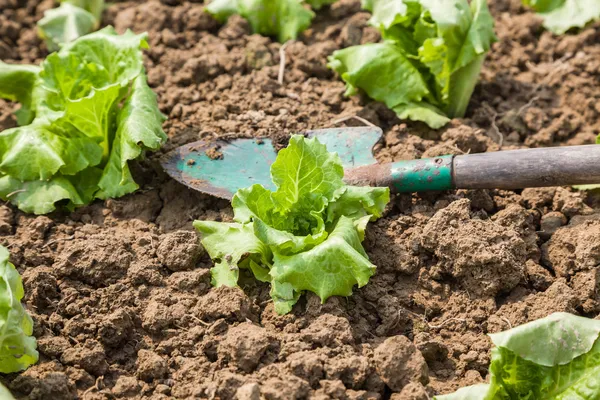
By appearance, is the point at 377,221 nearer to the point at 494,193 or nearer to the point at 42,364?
the point at 494,193

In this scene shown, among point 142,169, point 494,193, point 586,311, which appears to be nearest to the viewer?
point 586,311

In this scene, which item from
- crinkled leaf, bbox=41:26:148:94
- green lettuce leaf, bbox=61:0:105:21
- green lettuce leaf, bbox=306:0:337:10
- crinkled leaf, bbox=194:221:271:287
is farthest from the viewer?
green lettuce leaf, bbox=61:0:105:21

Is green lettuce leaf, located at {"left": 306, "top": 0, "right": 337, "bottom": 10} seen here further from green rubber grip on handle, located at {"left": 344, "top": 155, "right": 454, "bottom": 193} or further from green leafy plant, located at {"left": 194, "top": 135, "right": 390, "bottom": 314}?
green leafy plant, located at {"left": 194, "top": 135, "right": 390, "bottom": 314}

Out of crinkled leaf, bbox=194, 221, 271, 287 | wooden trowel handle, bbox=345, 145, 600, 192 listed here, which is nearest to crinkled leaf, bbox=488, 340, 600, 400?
wooden trowel handle, bbox=345, 145, 600, 192

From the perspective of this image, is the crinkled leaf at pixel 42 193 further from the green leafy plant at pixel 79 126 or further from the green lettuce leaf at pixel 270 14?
the green lettuce leaf at pixel 270 14

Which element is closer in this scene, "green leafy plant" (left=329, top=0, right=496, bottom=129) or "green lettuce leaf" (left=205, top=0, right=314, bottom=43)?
"green leafy plant" (left=329, top=0, right=496, bottom=129)

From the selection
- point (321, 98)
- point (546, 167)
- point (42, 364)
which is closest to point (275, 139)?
point (321, 98)
